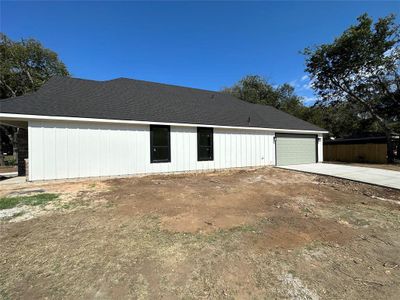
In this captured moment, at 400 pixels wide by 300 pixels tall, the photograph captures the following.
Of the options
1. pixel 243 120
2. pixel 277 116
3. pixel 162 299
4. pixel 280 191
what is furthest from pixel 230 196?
pixel 277 116

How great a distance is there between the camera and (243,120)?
13.4 meters

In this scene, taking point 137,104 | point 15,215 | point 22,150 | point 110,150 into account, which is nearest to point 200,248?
point 15,215

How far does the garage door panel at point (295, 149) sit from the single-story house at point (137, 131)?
7cm

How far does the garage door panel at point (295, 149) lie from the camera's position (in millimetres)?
14594

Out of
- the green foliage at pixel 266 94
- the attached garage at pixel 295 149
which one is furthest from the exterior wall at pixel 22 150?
the green foliage at pixel 266 94

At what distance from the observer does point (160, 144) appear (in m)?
10.4

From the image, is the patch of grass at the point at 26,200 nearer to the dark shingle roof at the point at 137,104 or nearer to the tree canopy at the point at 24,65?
the dark shingle roof at the point at 137,104

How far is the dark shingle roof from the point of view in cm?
847

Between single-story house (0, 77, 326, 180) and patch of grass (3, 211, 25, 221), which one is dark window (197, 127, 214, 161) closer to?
single-story house (0, 77, 326, 180)

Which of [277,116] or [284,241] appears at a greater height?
[277,116]

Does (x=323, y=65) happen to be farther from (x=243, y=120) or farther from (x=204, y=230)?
(x=204, y=230)

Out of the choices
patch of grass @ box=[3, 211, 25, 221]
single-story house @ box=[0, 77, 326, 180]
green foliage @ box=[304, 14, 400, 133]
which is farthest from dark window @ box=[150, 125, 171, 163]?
green foliage @ box=[304, 14, 400, 133]

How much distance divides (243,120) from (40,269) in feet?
40.0

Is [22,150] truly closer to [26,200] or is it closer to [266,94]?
[26,200]
